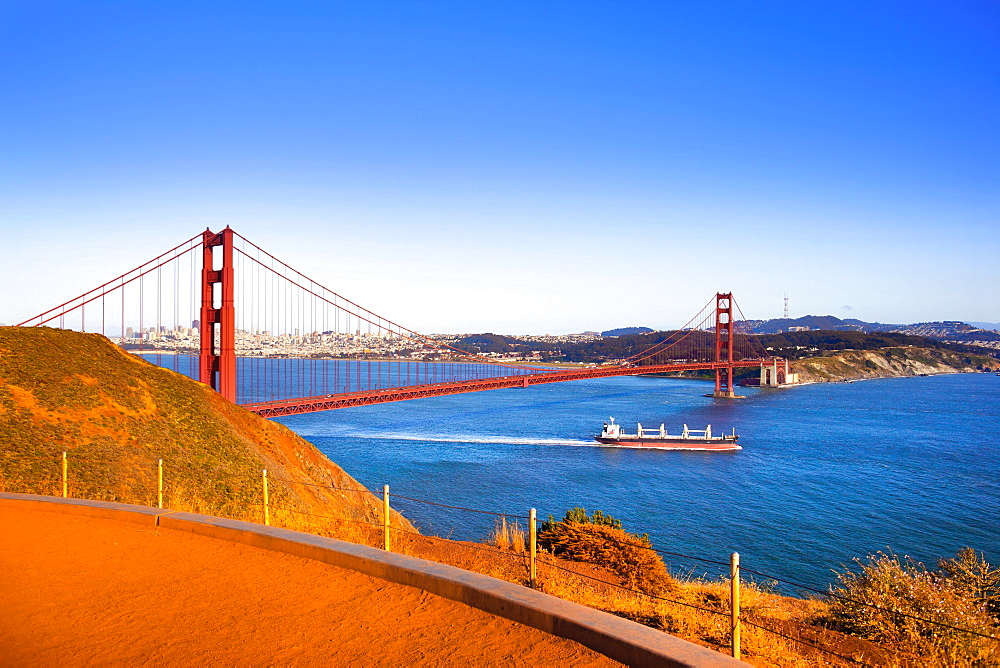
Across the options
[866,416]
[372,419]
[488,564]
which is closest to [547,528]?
[488,564]

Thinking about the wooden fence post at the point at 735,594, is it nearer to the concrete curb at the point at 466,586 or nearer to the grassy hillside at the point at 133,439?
the concrete curb at the point at 466,586

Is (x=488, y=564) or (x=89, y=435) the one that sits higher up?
(x=89, y=435)

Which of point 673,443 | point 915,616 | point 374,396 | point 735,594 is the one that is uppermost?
point 735,594

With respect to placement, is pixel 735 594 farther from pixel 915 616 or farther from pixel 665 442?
pixel 665 442

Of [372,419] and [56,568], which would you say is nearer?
[56,568]

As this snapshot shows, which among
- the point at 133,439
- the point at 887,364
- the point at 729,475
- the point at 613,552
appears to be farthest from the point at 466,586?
the point at 887,364

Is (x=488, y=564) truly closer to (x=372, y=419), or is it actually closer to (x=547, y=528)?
(x=547, y=528)

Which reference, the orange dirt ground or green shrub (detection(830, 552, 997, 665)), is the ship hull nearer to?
green shrub (detection(830, 552, 997, 665))
